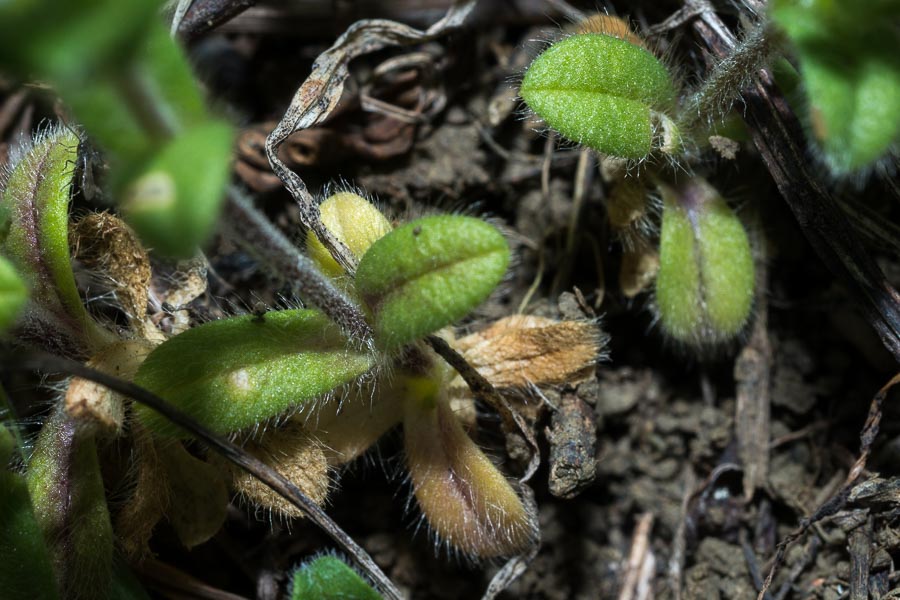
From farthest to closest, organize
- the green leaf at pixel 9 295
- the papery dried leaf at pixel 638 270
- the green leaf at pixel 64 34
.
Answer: the papery dried leaf at pixel 638 270, the green leaf at pixel 9 295, the green leaf at pixel 64 34

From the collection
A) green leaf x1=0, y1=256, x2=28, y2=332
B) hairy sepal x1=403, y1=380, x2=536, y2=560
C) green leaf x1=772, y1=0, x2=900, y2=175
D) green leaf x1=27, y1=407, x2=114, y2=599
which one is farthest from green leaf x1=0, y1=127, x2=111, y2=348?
green leaf x1=772, y1=0, x2=900, y2=175

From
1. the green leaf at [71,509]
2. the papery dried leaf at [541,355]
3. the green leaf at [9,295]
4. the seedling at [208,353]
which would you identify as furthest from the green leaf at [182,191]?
the papery dried leaf at [541,355]

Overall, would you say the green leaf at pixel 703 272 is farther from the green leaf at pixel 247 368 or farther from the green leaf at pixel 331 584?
the green leaf at pixel 331 584

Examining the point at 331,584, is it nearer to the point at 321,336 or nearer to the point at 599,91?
the point at 321,336

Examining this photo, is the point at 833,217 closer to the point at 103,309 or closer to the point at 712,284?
the point at 712,284

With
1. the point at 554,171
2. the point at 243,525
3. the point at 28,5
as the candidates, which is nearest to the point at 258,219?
the point at 28,5

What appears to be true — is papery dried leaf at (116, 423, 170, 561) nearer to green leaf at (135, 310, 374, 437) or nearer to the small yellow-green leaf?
green leaf at (135, 310, 374, 437)
